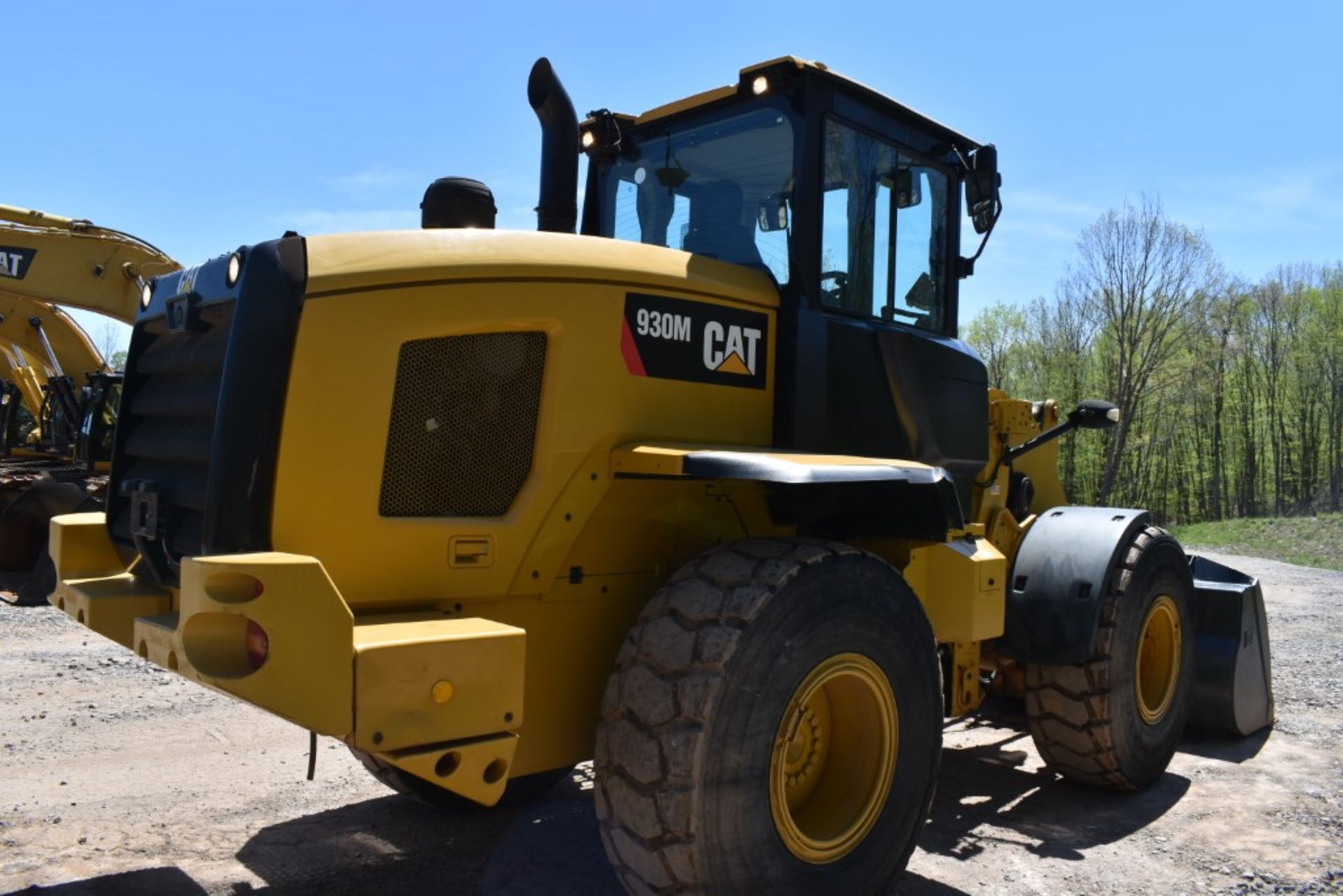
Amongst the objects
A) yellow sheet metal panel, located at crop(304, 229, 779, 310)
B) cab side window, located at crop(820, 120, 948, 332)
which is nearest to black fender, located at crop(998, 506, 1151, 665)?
cab side window, located at crop(820, 120, 948, 332)

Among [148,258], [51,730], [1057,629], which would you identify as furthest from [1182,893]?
[148,258]

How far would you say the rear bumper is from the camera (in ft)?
8.11

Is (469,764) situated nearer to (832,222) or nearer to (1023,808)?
(832,222)

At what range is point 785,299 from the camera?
3947 mm

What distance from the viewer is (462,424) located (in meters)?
3.11

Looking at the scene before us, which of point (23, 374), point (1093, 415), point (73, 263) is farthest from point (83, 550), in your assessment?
point (23, 374)

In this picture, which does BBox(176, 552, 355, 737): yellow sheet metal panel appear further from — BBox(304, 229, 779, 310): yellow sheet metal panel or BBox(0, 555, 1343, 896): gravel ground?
BBox(0, 555, 1343, 896): gravel ground

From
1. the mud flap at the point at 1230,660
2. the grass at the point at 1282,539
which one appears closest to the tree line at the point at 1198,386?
the grass at the point at 1282,539

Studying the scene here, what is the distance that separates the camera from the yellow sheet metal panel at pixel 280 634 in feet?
8.08

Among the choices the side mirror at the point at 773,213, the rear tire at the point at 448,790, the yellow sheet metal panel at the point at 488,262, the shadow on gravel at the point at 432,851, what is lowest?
the shadow on gravel at the point at 432,851

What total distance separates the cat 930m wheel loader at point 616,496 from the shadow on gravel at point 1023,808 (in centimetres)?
56

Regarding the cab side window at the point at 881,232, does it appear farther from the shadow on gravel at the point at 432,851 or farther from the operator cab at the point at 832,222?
the shadow on gravel at the point at 432,851

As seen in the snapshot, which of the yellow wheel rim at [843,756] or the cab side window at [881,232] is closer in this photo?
the yellow wheel rim at [843,756]

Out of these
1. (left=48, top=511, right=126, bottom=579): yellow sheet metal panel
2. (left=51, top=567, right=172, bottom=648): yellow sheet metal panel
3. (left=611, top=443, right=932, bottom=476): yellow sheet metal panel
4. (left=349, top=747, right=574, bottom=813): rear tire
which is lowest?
(left=349, top=747, right=574, bottom=813): rear tire
